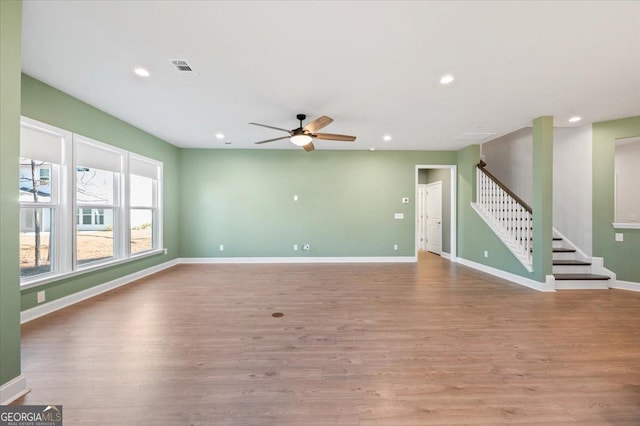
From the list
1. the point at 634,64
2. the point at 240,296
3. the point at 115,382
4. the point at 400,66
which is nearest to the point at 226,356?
the point at 115,382

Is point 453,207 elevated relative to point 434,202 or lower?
lower

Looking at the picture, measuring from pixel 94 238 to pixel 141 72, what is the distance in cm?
284

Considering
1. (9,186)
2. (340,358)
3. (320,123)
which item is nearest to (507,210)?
(320,123)

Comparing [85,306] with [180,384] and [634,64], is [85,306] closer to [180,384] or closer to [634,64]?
[180,384]

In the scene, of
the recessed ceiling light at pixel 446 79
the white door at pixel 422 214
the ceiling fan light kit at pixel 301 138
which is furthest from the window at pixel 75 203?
the white door at pixel 422 214

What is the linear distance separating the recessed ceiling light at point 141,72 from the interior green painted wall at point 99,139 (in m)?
1.31

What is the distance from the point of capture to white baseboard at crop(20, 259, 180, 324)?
2.76 m

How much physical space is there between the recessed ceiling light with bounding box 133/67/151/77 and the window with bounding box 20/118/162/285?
143 centimetres

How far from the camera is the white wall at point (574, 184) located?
4302mm

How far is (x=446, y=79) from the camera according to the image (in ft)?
8.93

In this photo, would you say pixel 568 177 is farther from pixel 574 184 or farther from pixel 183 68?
pixel 183 68

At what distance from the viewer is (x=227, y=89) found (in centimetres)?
298

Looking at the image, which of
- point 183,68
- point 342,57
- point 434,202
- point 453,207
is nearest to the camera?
point 342,57

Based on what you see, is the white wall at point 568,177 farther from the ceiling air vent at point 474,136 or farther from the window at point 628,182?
the ceiling air vent at point 474,136
